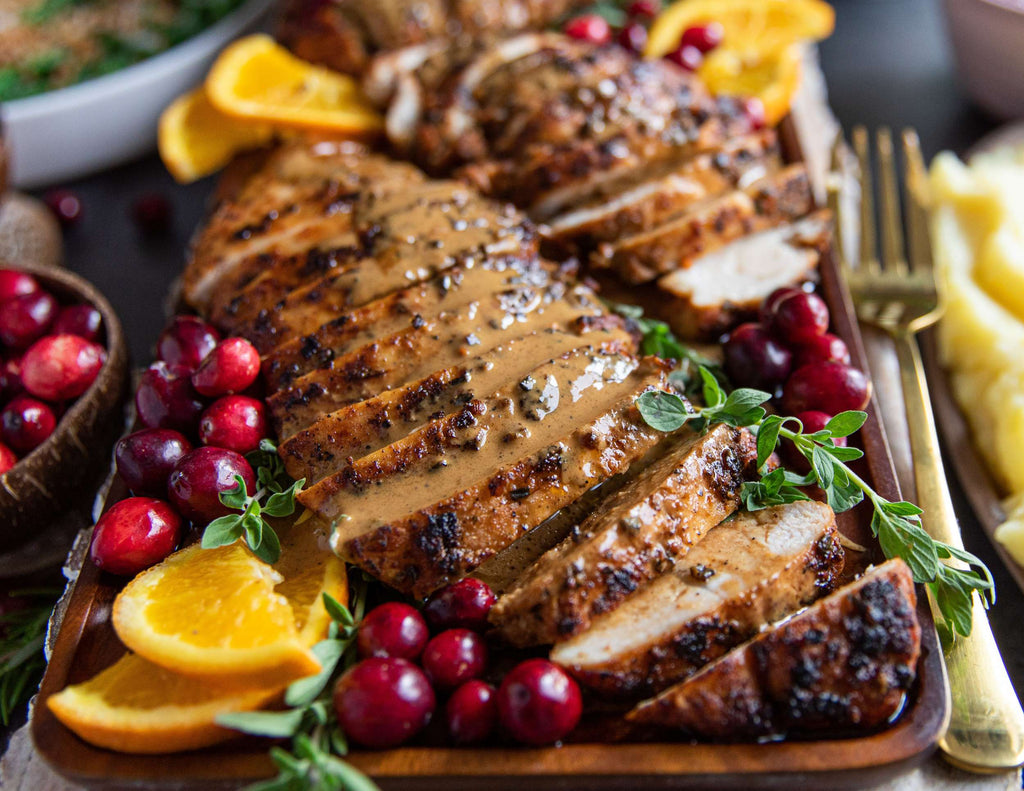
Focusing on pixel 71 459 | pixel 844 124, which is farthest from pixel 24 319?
pixel 844 124

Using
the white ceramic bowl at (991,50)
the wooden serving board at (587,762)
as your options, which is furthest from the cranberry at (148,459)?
the white ceramic bowl at (991,50)

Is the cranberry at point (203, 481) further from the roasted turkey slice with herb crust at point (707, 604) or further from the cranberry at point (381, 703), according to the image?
the roasted turkey slice with herb crust at point (707, 604)

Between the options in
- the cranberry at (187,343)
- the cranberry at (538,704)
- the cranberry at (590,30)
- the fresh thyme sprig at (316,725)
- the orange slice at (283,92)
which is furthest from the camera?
the cranberry at (590,30)

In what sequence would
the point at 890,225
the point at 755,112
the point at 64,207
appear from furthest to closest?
1. the point at 64,207
2. the point at 755,112
3. the point at 890,225

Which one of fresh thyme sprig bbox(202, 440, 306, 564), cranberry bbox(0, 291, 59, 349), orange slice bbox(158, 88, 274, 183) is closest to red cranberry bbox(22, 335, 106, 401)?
cranberry bbox(0, 291, 59, 349)

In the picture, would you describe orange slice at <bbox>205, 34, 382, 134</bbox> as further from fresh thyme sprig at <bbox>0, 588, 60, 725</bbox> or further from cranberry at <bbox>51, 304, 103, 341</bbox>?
fresh thyme sprig at <bbox>0, 588, 60, 725</bbox>

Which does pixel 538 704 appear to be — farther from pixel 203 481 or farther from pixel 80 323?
pixel 80 323
